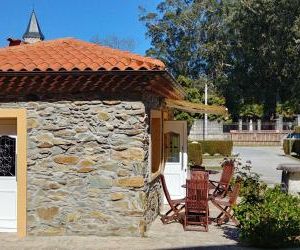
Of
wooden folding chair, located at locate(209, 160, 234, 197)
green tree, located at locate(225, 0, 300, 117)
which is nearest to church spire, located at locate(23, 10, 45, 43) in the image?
wooden folding chair, located at locate(209, 160, 234, 197)

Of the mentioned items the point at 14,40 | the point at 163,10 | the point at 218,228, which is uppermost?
the point at 163,10

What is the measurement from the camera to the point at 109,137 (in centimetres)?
810

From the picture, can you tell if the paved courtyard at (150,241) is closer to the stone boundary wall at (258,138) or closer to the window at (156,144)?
the window at (156,144)

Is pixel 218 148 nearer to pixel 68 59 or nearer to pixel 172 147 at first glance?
pixel 172 147

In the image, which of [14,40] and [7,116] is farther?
[14,40]

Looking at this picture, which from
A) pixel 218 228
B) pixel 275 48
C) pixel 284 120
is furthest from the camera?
pixel 284 120

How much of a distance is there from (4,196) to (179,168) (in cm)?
458

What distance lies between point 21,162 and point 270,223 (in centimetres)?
418

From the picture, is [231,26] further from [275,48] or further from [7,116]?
[7,116]

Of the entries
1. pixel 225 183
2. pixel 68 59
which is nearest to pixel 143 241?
pixel 68 59

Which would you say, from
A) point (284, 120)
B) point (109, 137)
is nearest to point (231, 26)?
point (284, 120)

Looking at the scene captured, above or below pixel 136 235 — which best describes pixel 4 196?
above

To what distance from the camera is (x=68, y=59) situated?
814cm

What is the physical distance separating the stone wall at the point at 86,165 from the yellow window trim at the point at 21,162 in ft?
0.27
